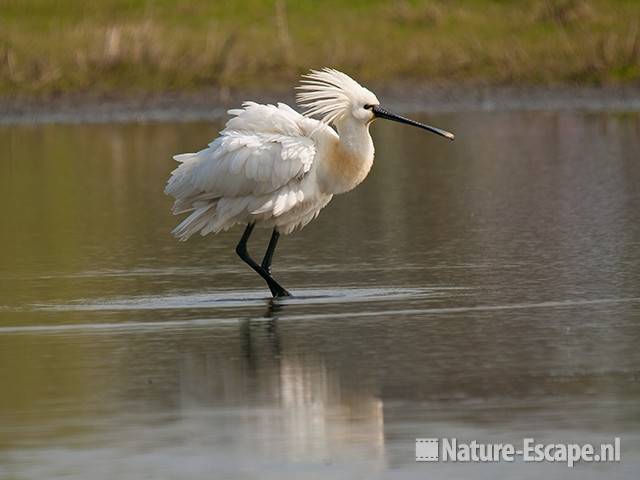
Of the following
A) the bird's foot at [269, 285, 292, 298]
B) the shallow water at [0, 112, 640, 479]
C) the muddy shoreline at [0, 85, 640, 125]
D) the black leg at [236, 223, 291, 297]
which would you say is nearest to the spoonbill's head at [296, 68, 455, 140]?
the black leg at [236, 223, 291, 297]

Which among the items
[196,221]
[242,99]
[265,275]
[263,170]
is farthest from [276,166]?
[242,99]

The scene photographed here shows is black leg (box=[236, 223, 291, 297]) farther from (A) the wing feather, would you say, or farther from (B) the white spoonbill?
(A) the wing feather

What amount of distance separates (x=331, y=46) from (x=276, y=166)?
16613mm

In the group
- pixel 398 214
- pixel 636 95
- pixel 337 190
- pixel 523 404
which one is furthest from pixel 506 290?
pixel 636 95

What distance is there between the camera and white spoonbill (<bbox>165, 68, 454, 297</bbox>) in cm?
1242

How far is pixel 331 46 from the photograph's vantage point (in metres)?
28.8

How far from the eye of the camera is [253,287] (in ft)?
42.4

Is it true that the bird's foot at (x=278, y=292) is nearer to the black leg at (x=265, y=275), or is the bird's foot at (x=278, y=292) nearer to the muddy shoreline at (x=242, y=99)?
the black leg at (x=265, y=275)

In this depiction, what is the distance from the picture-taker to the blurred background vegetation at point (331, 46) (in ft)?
91.3

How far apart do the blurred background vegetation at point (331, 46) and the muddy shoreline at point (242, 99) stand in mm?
332

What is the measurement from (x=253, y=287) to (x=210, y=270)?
0.84 meters

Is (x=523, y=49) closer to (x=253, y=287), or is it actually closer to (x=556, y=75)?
(x=556, y=75)

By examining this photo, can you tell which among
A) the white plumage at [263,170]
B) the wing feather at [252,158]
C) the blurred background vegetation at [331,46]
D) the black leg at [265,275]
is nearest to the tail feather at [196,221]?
the white plumage at [263,170]

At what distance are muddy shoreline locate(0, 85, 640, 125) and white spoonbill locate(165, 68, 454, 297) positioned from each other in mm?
13369
